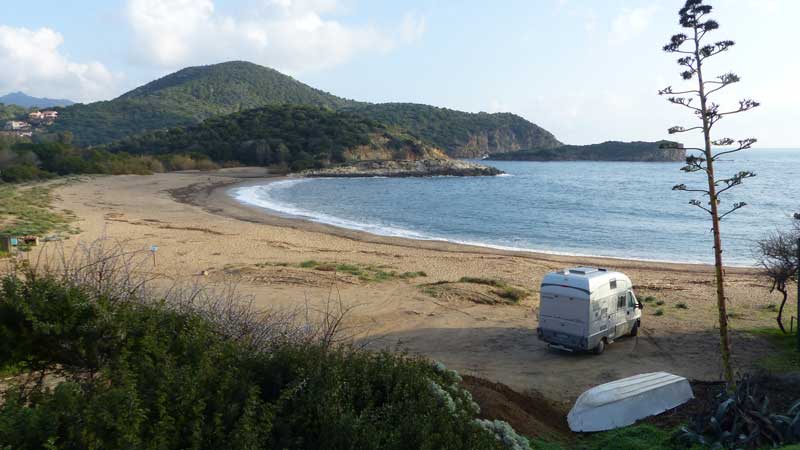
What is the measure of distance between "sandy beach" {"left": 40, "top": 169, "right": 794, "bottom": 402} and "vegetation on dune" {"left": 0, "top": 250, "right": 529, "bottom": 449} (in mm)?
5336

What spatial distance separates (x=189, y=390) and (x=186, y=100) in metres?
152

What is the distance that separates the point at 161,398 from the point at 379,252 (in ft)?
66.5

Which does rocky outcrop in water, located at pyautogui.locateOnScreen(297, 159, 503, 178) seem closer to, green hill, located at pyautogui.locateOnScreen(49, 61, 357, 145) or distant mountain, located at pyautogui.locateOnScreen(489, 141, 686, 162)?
green hill, located at pyautogui.locateOnScreen(49, 61, 357, 145)

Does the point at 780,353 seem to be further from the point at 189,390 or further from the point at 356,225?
the point at 356,225

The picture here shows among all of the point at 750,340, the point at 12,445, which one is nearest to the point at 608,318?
the point at 750,340

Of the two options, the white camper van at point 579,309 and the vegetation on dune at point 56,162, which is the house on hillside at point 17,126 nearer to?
the vegetation on dune at point 56,162

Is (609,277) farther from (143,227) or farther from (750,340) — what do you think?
(143,227)

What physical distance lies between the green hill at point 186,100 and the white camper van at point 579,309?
109 meters

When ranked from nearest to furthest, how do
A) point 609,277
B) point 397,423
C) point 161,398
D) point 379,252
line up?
point 161,398
point 397,423
point 609,277
point 379,252

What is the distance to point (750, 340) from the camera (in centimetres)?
1332

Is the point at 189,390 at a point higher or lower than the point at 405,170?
lower

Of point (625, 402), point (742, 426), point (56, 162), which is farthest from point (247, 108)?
point (742, 426)

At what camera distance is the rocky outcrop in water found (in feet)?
272

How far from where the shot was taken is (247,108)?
145 meters
